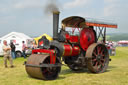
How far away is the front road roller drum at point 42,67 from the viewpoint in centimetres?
602

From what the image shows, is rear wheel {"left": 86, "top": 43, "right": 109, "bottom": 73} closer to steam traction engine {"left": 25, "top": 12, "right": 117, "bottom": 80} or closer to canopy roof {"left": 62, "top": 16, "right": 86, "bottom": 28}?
steam traction engine {"left": 25, "top": 12, "right": 117, "bottom": 80}

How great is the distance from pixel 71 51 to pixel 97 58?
120 cm

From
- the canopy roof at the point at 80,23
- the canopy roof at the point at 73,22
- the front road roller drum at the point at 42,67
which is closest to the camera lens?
the front road roller drum at the point at 42,67

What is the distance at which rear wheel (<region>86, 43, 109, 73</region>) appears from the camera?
7.36m

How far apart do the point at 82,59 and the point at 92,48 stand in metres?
0.59

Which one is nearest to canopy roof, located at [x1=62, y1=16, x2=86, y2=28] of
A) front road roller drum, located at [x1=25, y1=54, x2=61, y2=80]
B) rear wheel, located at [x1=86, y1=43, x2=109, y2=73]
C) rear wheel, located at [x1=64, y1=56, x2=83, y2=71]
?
rear wheel, located at [x1=86, y1=43, x2=109, y2=73]

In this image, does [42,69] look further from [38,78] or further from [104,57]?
[104,57]

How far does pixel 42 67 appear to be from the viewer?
248 inches

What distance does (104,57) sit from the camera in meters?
8.26

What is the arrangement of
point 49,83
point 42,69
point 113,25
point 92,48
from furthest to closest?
point 113,25, point 92,48, point 42,69, point 49,83

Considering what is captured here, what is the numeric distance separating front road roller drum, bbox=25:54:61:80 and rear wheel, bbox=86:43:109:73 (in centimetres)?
135

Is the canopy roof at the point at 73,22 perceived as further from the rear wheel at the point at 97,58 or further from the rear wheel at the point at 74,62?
the rear wheel at the point at 74,62

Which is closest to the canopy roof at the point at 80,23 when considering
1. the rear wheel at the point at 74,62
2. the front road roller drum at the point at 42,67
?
the rear wheel at the point at 74,62

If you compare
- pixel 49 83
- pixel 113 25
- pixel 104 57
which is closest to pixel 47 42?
pixel 49 83
